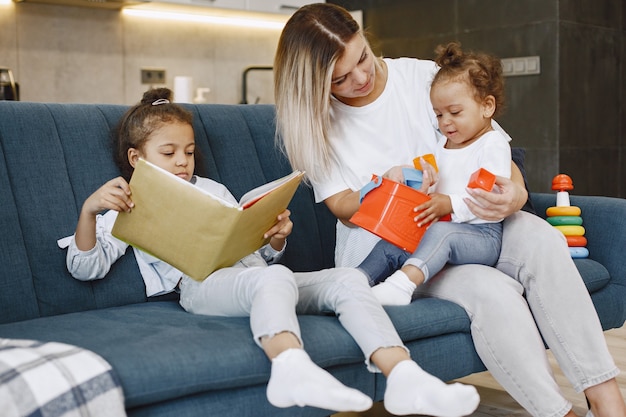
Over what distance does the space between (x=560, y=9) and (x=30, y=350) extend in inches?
145

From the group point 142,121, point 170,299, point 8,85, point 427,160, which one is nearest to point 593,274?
point 427,160

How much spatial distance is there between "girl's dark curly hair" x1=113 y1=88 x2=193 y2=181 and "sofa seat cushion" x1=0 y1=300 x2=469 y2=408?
431mm

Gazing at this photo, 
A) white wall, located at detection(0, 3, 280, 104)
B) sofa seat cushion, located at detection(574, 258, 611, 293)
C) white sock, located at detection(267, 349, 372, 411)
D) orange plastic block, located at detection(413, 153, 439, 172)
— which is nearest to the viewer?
white sock, located at detection(267, 349, 372, 411)

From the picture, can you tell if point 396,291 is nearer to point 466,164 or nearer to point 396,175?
point 396,175

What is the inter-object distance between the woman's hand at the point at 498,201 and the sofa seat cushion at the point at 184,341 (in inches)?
9.8

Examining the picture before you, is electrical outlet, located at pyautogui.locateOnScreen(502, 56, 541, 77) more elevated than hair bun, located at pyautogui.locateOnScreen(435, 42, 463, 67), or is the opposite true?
electrical outlet, located at pyautogui.locateOnScreen(502, 56, 541, 77)

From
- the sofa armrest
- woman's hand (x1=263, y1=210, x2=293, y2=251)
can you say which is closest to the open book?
woman's hand (x1=263, y1=210, x2=293, y2=251)

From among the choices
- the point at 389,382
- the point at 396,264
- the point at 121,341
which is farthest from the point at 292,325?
the point at 396,264

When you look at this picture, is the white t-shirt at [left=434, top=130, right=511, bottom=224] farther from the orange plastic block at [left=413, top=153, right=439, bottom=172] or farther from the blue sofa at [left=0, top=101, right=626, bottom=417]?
the blue sofa at [left=0, top=101, right=626, bottom=417]

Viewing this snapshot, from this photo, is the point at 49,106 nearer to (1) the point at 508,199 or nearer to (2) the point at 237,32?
(1) the point at 508,199

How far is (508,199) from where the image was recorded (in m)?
2.00

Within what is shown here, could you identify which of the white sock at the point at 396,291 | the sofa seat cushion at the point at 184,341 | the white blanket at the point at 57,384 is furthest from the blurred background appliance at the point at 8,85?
the white blanket at the point at 57,384

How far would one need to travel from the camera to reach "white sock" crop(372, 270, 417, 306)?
1911 mm

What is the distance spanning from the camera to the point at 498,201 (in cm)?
199
